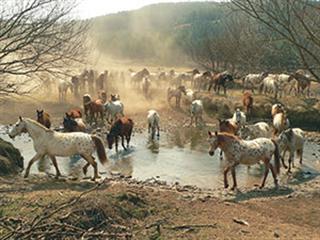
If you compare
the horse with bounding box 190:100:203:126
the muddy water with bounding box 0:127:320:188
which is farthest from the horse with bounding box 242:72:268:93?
the muddy water with bounding box 0:127:320:188

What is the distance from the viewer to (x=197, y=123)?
92.0 ft

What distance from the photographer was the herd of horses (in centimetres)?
1438

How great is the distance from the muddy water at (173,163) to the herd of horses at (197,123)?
0.77m

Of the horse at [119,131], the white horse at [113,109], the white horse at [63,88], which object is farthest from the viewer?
the white horse at [63,88]

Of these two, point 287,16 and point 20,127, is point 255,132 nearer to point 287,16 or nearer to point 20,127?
point 20,127

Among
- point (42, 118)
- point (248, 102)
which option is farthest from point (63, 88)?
point (42, 118)

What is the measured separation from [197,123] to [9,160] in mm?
14266

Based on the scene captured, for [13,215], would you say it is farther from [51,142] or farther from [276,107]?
[276,107]

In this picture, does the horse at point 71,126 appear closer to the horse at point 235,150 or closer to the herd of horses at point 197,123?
the herd of horses at point 197,123

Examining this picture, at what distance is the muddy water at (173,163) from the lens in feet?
53.8

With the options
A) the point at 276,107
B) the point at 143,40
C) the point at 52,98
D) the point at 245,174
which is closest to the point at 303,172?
the point at 245,174

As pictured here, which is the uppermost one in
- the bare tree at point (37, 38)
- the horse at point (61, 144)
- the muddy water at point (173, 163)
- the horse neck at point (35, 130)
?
the bare tree at point (37, 38)

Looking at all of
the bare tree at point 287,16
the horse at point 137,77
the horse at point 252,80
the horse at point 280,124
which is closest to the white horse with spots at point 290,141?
the horse at point 280,124

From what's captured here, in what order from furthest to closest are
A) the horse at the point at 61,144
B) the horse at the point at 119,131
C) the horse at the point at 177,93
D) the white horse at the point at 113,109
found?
the horse at the point at 177,93 < the white horse at the point at 113,109 < the horse at the point at 119,131 < the horse at the point at 61,144
